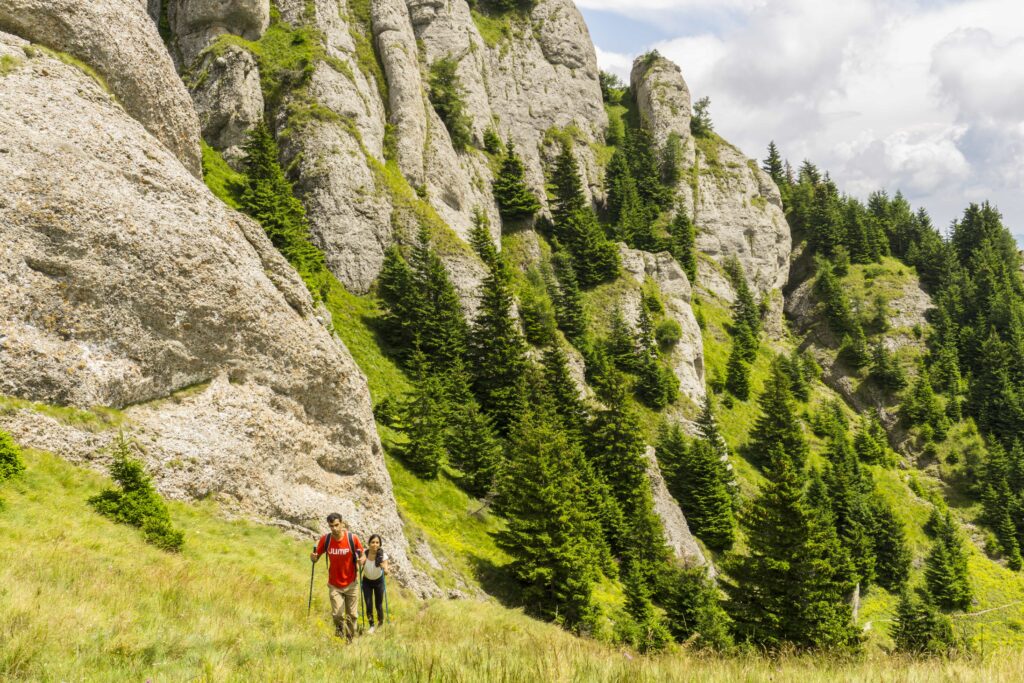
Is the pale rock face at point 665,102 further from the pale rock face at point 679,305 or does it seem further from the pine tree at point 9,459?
the pine tree at point 9,459

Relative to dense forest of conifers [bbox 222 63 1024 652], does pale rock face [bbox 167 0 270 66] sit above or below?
above

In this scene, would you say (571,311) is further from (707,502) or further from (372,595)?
(372,595)

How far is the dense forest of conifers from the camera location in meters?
29.3

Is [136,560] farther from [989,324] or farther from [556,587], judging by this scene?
[989,324]

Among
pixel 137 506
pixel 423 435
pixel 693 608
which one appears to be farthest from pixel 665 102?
pixel 137 506

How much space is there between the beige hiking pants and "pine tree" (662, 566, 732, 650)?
24.1m

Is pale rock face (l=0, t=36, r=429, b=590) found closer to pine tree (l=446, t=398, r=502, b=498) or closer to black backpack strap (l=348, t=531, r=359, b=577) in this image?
black backpack strap (l=348, t=531, r=359, b=577)

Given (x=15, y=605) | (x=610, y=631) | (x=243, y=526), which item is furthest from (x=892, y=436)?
(x=15, y=605)

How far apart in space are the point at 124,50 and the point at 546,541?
32318 mm

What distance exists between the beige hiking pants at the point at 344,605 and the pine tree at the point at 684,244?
9124 centimetres

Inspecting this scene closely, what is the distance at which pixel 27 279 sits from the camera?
16141 mm

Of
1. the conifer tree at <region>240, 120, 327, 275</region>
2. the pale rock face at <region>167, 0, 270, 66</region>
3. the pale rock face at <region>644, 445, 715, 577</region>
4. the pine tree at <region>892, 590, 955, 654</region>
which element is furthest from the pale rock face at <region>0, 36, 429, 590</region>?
the pale rock face at <region>167, 0, 270, 66</region>

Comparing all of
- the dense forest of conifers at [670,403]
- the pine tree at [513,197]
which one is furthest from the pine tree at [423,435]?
the pine tree at [513,197]

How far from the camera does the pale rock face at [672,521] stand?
44894 mm
